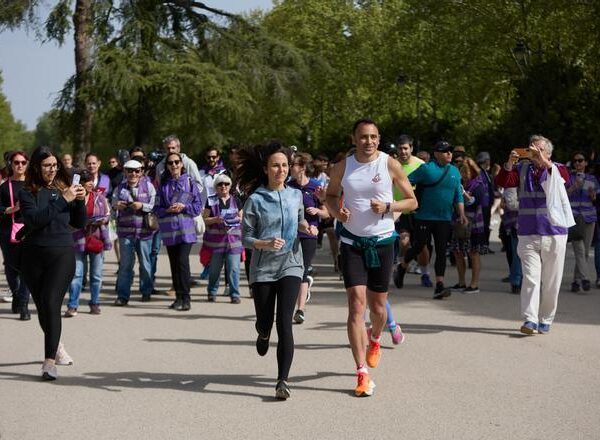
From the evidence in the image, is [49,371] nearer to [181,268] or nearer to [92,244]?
[92,244]

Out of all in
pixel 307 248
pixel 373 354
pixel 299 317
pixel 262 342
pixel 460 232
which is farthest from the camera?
pixel 460 232

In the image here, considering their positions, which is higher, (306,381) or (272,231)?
(272,231)

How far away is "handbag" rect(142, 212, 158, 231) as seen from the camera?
486 inches

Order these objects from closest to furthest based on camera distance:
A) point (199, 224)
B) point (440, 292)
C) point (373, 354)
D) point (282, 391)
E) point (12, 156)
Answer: point (282, 391) → point (373, 354) → point (12, 156) → point (440, 292) → point (199, 224)

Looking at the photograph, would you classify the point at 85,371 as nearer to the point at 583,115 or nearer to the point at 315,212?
the point at 315,212

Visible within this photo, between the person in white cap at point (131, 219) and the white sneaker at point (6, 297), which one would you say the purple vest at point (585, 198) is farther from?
the white sneaker at point (6, 297)

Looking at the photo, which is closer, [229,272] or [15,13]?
[229,272]

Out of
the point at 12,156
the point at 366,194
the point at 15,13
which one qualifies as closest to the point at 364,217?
the point at 366,194

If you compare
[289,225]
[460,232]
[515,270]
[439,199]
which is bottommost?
[515,270]

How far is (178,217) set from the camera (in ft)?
38.9

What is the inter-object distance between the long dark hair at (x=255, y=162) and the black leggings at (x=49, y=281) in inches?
58.4

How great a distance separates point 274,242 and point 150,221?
5.52 m

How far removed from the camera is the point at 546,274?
9641mm

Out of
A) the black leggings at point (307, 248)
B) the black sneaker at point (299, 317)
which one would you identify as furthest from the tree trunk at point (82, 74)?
the black sneaker at point (299, 317)
